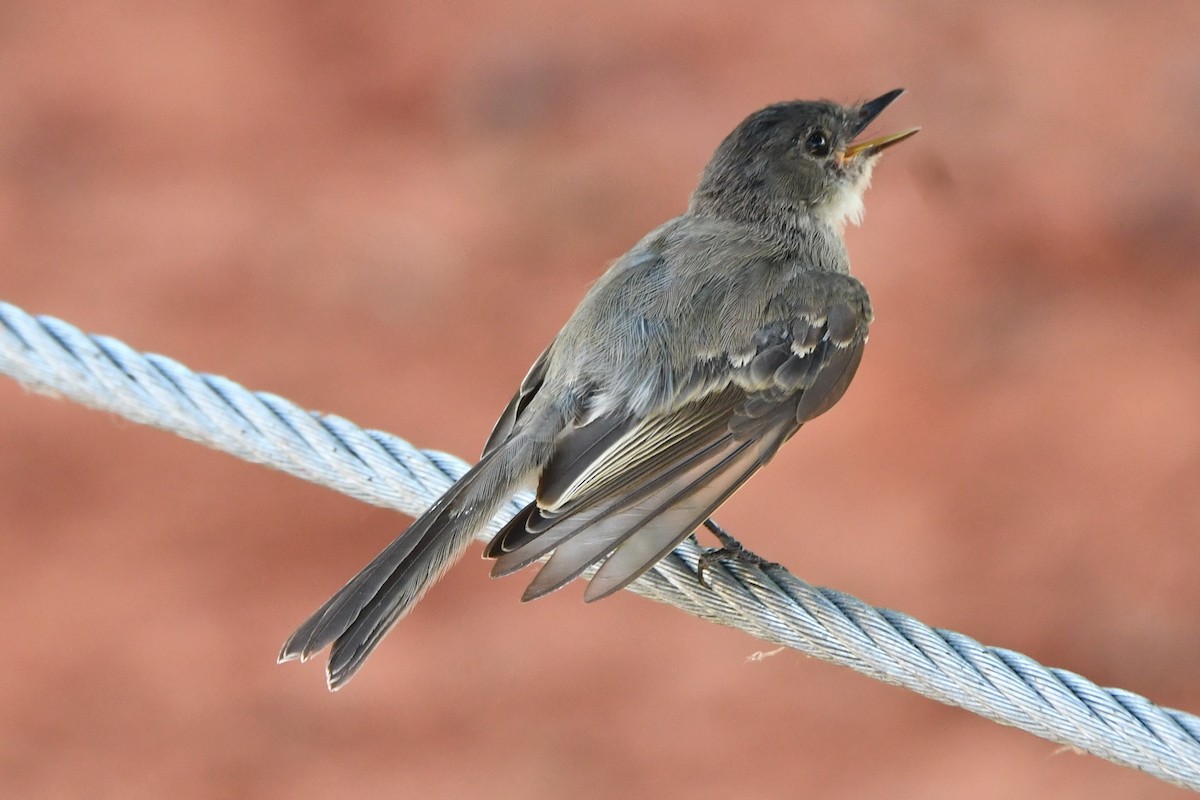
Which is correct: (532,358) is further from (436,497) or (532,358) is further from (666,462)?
(436,497)

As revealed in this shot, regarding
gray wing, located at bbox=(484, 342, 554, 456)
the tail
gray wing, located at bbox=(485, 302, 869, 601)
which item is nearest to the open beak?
gray wing, located at bbox=(485, 302, 869, 601)

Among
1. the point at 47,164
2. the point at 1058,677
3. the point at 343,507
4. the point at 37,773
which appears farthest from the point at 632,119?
the point at 1058,677

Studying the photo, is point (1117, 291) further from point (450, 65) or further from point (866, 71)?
point (450, 65)

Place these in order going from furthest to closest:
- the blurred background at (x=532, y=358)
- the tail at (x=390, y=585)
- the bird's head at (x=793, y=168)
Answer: the blurred background at (x=532, y=358)
the bird's head at (x=793, y=168)
the tail at (x=390, y=585)

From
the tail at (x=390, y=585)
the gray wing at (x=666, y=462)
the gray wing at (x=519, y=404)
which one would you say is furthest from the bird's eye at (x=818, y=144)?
the tail at (x=390, y=585)

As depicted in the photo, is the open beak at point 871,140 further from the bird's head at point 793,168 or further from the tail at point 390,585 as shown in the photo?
the tail at point 390,585
